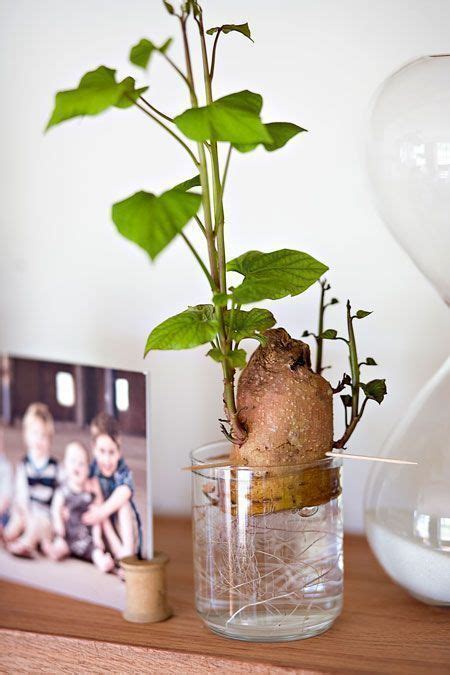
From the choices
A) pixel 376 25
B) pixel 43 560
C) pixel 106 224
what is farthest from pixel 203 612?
pixel 376 25

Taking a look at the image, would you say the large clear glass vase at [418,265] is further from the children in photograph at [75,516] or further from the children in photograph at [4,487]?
the children in photograph at [4,487]

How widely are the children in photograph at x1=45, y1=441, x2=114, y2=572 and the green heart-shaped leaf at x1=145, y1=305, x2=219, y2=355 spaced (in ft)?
0.79

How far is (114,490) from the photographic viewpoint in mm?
762

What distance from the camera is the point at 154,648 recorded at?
0.64 m

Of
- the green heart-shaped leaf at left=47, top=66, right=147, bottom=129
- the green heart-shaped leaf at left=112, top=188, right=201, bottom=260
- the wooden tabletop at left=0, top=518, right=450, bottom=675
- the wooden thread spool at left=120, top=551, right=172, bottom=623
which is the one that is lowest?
the wooden tabletop at left=0, top=518, right=450, bottom=675

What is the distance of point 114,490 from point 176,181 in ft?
1.20

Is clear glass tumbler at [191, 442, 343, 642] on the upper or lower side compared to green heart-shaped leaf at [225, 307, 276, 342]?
lower

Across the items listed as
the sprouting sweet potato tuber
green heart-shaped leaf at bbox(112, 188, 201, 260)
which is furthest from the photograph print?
green heart-shaped leaf at bbox(112, 188, 201, 260)

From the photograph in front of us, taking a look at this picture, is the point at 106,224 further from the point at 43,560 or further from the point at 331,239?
the point at 43,560

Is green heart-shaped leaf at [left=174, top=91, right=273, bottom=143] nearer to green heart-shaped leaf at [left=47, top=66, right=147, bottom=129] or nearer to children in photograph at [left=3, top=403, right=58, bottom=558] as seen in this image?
green heart-shaped leaf at [left=47, top=66, right=147, bottom=129]

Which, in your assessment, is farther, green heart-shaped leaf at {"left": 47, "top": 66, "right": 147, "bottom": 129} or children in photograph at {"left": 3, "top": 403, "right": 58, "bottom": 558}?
children in photograph at {"left": 3, "top": 403, "right": 58, "bottom": 558}

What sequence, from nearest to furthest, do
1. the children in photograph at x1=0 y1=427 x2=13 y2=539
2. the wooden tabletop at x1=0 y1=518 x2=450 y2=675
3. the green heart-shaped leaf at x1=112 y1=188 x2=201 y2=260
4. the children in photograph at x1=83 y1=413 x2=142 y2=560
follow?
the green heart-shaped leaf at x1=112 y1=188 x2=201 y2=260, the wooden tabletop at x1=0 y1=518 x2=450 y2=675, the children in photograph at x1=83 y1=413 x2=142 y2=560, the children in photograph at x1=0 y1=427 x2=13 y2=539

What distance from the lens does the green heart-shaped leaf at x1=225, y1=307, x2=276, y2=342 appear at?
0.62m

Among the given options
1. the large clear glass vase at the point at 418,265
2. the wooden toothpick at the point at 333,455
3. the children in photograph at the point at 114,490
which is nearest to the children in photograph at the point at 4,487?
the children in photograph at the point at 114,490
